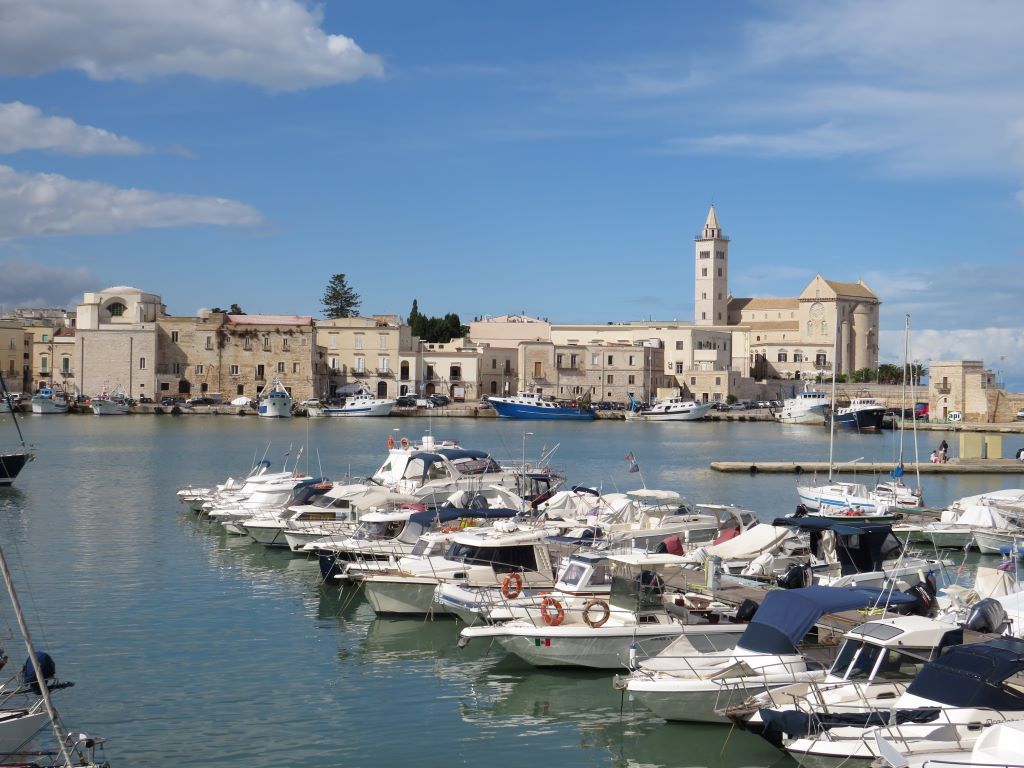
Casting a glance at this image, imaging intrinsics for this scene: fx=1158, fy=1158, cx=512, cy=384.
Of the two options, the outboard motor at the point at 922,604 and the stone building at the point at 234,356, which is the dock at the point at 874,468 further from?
the stone building at the point at 234,356

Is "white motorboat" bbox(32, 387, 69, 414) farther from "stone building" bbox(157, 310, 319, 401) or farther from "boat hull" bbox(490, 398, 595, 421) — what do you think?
"boat hull" bbox(490, 398, 595, 421)

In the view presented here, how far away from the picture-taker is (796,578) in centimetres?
1745

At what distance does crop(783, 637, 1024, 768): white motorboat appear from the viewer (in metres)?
10.8

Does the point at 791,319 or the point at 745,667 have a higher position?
the point at 791,319

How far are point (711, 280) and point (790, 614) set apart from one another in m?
118

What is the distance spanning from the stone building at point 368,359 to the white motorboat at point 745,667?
269ft

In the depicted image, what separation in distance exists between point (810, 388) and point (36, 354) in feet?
223

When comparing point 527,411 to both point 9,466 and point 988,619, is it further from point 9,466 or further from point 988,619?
point 988,619

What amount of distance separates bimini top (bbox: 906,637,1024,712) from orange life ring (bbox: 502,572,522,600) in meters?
6.35

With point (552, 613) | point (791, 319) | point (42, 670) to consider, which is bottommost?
point (552, 613)

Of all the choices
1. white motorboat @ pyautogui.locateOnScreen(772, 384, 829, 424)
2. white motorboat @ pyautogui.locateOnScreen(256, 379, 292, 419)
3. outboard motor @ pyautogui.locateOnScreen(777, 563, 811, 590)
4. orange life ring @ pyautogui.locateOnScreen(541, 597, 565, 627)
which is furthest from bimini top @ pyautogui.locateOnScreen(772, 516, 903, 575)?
white motorboat @ pyautogui.locateOnScreen(772, 384, 829, 424)

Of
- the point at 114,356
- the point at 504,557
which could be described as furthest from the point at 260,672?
the point at 114,356

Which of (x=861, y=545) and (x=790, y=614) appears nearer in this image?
(x=790, y=614)

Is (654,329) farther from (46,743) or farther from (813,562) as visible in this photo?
(46,743)
